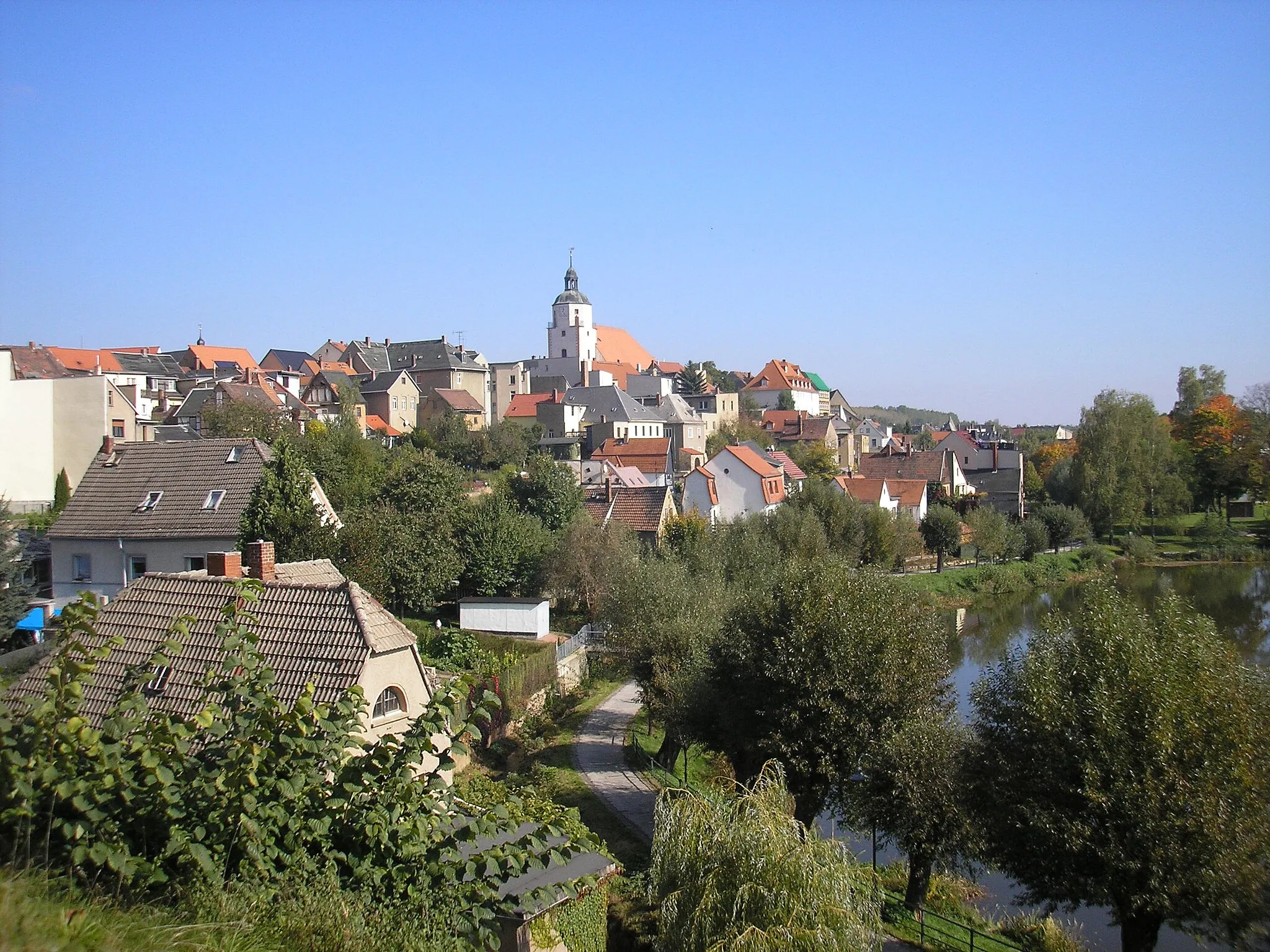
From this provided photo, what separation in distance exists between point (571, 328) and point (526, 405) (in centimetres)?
3894

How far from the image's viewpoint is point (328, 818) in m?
5.83

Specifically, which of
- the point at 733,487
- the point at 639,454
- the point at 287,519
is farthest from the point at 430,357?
the point at 287,519

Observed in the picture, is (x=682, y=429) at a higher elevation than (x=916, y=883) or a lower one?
higher

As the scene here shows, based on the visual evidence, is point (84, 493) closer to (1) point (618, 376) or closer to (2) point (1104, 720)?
(2) point (1104, 720)

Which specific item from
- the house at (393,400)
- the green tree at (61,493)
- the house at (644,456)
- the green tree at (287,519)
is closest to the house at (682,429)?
the house at (644,456)

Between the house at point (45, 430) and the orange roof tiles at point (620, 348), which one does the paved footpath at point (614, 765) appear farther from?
the orange roof tiles at point (620, 348)

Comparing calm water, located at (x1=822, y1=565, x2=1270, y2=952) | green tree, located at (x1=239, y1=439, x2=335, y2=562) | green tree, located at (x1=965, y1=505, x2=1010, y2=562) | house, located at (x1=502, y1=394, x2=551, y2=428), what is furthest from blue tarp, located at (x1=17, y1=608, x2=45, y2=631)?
house, located at (x1=502, y1=394, x2=551, y2=428)

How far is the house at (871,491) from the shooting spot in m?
54.3

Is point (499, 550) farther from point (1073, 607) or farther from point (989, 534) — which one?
point (989, 534)

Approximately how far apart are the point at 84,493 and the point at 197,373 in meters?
55.7

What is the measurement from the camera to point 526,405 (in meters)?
86.3

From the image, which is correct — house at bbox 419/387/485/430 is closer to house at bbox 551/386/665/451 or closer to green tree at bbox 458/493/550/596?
house at bbox 551/386/665/451

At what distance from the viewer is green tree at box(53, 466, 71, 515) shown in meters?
35.1

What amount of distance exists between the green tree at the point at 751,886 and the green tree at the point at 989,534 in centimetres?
4330
